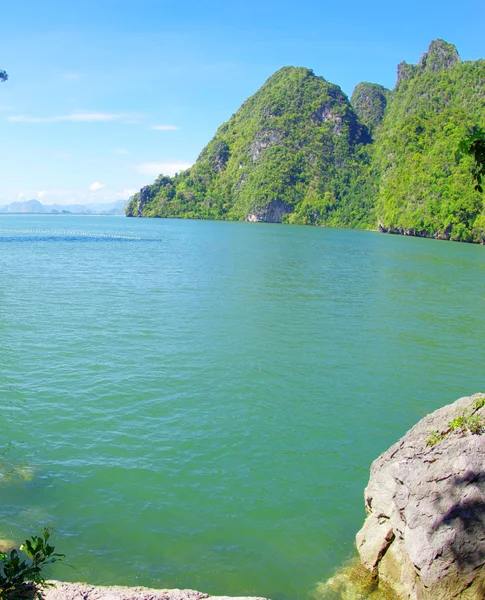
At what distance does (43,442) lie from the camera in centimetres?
1438

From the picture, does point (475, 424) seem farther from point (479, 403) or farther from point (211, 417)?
point (211, 417)

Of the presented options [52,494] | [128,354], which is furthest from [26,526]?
[128,354]

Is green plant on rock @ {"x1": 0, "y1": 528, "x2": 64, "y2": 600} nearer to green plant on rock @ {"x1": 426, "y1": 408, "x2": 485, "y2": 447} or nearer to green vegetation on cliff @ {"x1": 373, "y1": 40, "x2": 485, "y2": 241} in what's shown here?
green plant on rock @ {"x1": 426, "y1": 408, "x2": 485, "y2": 447}

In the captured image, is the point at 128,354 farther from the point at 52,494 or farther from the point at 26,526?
the point at 26,526

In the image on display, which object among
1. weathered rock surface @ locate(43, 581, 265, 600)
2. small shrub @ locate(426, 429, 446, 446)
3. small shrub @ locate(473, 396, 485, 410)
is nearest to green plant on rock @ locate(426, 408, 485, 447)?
small shrub @ locate(426, 429, 446, 446)

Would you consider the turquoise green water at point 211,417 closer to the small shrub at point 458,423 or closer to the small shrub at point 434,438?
the small shrub at point 434,438

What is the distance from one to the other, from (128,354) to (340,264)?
41.5 meters

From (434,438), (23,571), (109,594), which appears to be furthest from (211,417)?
(23,571)

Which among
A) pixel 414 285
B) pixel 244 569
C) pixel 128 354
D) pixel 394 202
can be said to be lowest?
pixel 244 569

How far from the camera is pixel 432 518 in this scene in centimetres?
845

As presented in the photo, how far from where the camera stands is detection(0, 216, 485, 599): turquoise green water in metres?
10.5

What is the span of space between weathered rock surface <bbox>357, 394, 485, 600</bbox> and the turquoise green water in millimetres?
1329

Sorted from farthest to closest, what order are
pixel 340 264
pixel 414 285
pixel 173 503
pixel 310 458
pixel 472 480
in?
1. pixel 340 264
2. pixel 414 285
3. pixel 310 458
4. pixel 173 503
5. pixel 472 480

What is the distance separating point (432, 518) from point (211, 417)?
8.80m
